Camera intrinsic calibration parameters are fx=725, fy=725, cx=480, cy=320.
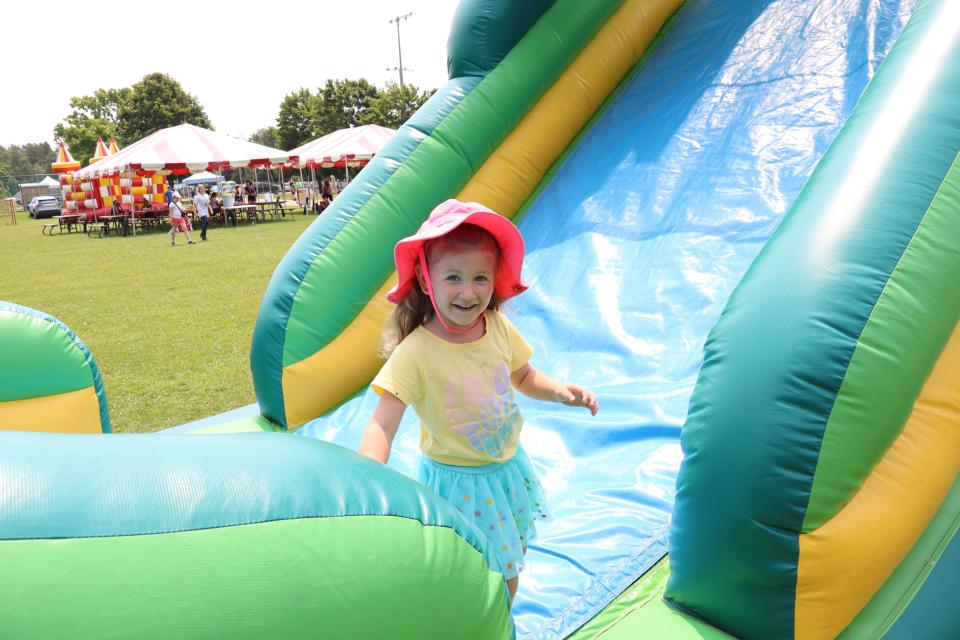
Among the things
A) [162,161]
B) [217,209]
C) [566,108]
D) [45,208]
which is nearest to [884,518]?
[566,108]

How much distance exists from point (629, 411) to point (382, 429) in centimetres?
108

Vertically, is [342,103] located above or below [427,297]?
above

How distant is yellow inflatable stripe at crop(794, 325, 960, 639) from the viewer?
4.24 ft

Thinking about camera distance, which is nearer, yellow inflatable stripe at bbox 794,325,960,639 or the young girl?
yellow inflatable stripe at bbox 794,325,960,639

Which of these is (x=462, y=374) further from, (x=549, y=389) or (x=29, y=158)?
(x=29, y=158)

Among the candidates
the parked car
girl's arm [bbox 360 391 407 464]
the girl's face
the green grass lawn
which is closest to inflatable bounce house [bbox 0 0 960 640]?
girl's arm [bbox 360 391 407 464]

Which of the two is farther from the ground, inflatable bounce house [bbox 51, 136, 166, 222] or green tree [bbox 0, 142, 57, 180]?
green tree [bbox 0, 142, 57, 180]

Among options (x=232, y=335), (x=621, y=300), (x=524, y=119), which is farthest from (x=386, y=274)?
(x=232, y=335)

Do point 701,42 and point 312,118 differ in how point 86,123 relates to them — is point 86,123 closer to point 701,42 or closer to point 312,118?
point 312,118

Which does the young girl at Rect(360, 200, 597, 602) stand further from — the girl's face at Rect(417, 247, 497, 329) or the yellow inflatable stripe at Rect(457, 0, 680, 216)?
the yellow inflatable stripe at Rect(457, 0, 680, 216)

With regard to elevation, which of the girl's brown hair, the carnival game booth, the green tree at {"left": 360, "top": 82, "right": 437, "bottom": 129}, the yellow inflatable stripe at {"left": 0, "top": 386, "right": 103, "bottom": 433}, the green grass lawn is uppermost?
the green tree at {"left": 360, "top": 82, "right": 437, "bottom": 129}

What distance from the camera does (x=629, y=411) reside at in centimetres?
229

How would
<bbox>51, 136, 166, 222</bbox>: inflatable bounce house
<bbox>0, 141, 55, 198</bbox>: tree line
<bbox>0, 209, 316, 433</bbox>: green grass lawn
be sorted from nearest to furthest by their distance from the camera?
<bbox>0, 209, 316, 433</bbox>: green grass lawn < <bbox>51, 136, 166, 222</bbox>: inflatable bounce house < <bbox>0, 141, 55, 198</bbox>: tree line

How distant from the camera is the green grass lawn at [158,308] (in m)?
4.18
